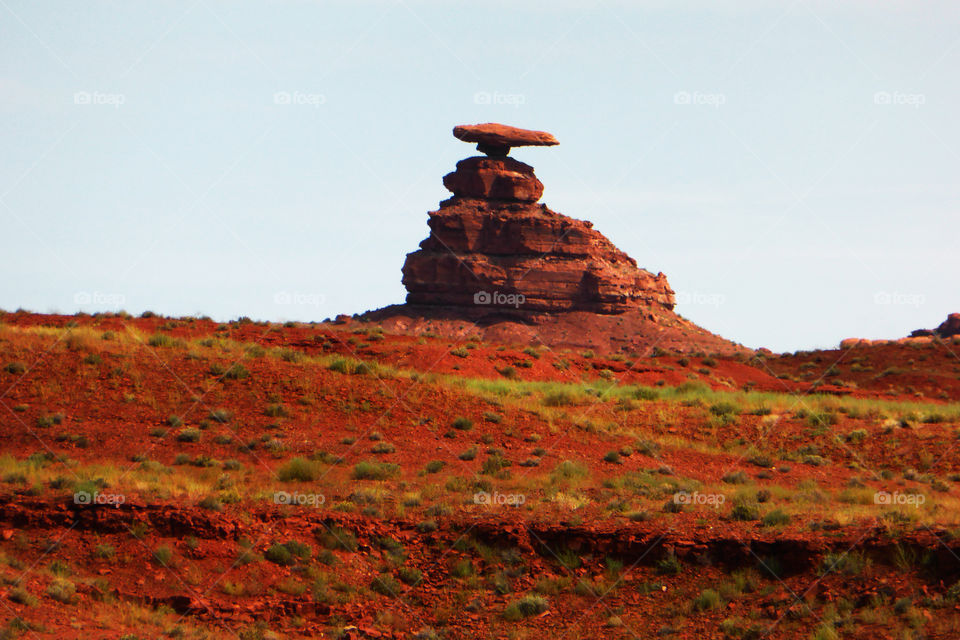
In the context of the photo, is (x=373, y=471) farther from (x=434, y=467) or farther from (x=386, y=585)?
(x=386, y=585)

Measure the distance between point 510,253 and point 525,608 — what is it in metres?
81.9

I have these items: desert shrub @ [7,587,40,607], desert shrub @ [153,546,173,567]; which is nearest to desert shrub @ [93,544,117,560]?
desert shrub @ [153,546,173,567]

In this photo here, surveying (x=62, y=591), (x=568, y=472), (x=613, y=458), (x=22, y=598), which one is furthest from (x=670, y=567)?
(x=22, y=598)

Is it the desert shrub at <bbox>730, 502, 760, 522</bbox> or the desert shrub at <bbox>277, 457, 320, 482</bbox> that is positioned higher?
the desert shrub at <bbox>277, 457, 320, 482</bbox>

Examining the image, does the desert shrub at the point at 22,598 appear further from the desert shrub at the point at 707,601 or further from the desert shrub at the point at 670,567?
the desert shrub at the point at 707,601

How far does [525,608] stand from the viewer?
1667 centimetres

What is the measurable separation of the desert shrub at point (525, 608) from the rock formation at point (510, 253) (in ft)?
256

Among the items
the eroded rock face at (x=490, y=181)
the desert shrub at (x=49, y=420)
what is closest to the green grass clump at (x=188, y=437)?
the desert shrub at (x=49, y=420)

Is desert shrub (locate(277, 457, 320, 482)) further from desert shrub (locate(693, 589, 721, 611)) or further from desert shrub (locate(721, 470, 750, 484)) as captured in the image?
desert shrub (locate(693, 589, 721, 611))

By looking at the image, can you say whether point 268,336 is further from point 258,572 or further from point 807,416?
point 258,572

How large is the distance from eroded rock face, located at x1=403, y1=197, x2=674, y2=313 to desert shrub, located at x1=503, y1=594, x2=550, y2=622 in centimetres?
7800

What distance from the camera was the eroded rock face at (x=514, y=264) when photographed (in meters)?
95.7

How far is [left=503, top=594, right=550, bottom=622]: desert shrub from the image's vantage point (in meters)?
16.5

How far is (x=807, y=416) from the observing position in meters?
32.8
